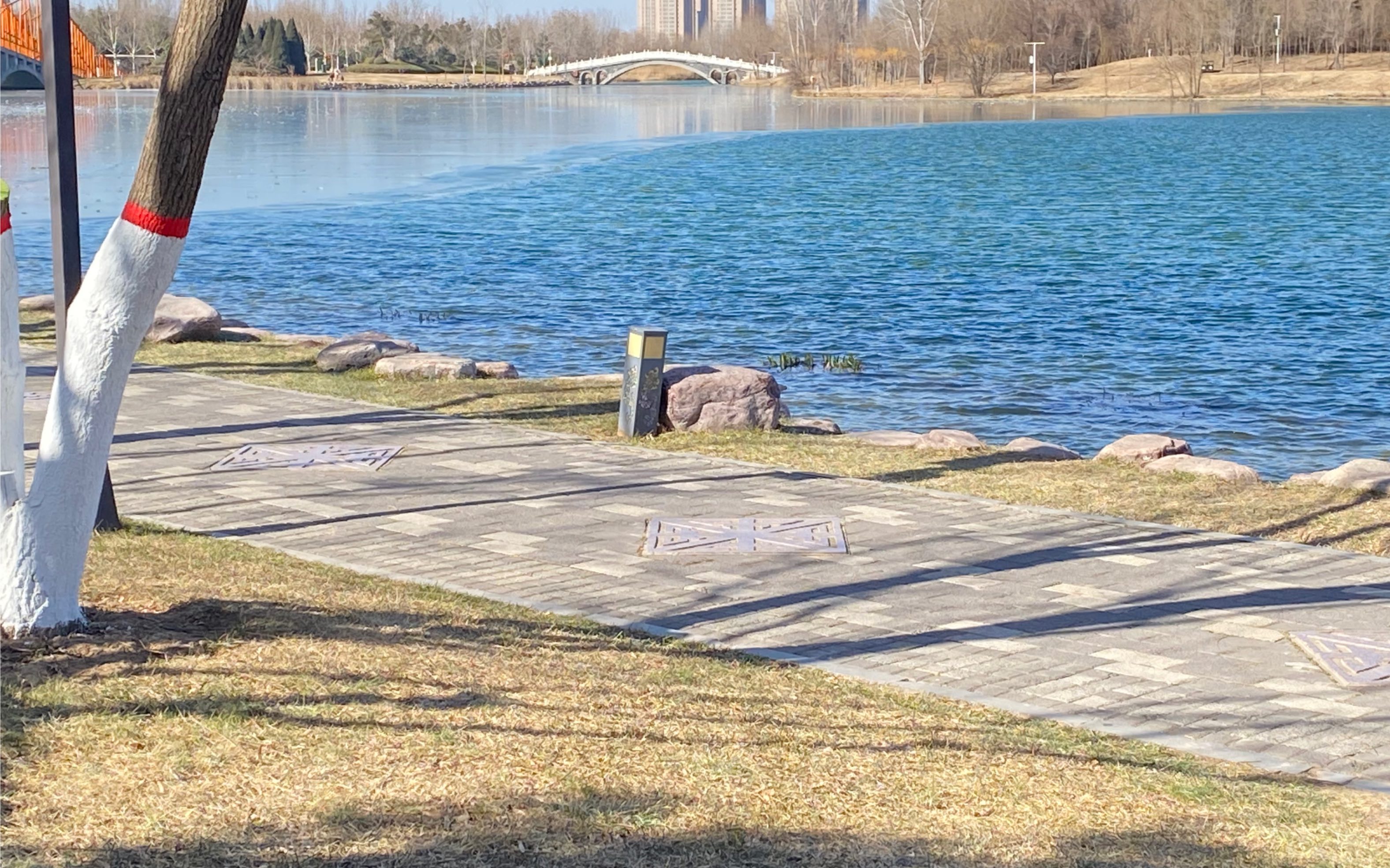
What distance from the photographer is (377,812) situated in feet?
15.4

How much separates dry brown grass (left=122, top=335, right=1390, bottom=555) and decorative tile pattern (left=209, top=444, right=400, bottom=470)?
180 cm

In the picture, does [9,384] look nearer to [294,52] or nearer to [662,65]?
[662,65]

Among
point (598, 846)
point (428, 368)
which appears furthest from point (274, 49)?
point (598, 846)

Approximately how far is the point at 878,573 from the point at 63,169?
4568mm

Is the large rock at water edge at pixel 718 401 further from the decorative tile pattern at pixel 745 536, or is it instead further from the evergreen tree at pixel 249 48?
the evergreen tree at pixel 249 48

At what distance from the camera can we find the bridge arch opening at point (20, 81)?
10.9 meters

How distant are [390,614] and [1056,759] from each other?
115 inches

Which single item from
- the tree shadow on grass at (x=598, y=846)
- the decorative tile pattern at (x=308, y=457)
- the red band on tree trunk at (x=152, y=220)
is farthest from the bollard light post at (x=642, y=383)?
the tree shadow on grass at (x=598, y=846)

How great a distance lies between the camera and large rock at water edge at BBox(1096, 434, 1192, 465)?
12203mm

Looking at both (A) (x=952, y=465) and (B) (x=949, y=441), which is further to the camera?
(B) (x=949, y=441)

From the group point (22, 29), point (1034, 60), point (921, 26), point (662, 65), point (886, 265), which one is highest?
point (662, 65)

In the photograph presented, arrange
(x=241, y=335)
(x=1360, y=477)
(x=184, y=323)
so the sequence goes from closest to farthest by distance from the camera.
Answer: (x=1360, y=477)
(x=184, y=323)
(x=241, y=335)

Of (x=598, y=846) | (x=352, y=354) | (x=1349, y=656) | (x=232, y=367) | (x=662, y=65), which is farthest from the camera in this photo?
(x=662, y=65)

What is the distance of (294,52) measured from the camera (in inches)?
6914
